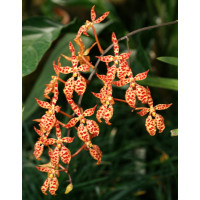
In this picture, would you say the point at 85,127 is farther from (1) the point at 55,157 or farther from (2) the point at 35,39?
(2) the point at 35,39

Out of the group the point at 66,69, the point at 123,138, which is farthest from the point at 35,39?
the point at 123,138

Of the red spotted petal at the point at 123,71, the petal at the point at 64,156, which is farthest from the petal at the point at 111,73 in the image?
the petal at the point at 64,156

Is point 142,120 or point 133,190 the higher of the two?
point 142,120

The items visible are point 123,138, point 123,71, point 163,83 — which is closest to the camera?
point 123,71

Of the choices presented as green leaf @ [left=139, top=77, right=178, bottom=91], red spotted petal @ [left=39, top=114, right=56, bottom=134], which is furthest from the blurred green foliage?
red spotted petal @ [left=39, top=114, right=56, bottom=134]

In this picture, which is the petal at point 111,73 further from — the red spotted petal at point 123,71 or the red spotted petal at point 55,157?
the red spotted petal at point 55,157

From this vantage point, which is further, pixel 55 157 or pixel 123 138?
pixel 123 138
